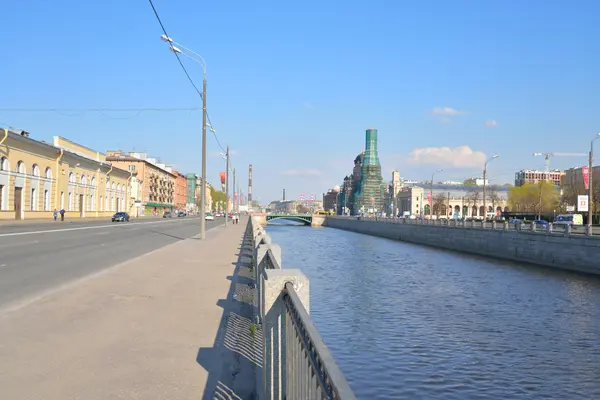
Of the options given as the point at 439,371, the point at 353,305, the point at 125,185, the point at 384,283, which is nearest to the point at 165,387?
the point at 439,371

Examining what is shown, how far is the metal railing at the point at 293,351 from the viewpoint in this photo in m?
2.67

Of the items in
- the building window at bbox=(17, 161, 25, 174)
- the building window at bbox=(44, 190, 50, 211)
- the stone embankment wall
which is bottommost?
the stone embankment wall

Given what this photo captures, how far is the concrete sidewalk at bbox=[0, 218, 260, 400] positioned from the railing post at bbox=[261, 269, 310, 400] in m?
0.88

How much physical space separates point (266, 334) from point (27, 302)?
22.2ft

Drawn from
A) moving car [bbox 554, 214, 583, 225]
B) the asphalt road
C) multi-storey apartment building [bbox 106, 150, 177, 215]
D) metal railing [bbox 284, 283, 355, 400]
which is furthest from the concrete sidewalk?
multi-storey apartment building [bbox 106, 150, 177, 215]

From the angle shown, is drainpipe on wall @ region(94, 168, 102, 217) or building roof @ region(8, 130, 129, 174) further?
drainpipe on wall @ region(94, 168, 102, 217)

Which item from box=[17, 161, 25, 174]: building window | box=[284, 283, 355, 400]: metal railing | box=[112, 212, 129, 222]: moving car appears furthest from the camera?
box=[112, 212, 129, 222]: moving car

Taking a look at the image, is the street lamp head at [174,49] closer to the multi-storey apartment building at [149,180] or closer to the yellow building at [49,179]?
the yellow building at [49,179]

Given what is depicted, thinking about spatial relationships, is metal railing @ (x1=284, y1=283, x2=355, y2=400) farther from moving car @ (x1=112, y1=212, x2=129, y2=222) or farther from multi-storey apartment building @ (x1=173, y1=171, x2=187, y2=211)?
multi-storey apartment building @ (x1=173, y1=171, x2=187, y2=211)

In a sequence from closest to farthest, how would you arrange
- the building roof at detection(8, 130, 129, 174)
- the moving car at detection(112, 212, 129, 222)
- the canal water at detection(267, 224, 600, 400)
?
the canal water at detection(267, 224, 600, 400) → the building roof at detection(8, 130, 129, 174) → the moving car at detection(112, 212, 129, 222)

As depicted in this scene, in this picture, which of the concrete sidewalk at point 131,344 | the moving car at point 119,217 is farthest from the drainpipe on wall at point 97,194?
the concrete sidewalk at point 131,344

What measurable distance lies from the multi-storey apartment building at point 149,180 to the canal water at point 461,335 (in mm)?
90234

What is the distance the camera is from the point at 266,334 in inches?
212

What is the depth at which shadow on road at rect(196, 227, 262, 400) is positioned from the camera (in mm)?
5684
